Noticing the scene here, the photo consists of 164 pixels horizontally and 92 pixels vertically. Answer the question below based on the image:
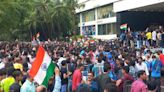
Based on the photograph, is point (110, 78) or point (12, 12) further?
point (12, 12)

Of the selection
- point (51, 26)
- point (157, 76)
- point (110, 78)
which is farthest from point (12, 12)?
point (110, 78)

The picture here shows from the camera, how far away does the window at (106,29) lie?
170 ft

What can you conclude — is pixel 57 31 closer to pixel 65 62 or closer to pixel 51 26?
pixel 51 26

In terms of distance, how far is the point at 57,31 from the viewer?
61406mm

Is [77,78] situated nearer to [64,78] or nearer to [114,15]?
[64,78]

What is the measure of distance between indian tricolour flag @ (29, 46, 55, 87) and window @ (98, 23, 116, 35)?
42416 mm

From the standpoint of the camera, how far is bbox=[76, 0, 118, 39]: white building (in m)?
52.4

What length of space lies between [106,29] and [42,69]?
1802 inches

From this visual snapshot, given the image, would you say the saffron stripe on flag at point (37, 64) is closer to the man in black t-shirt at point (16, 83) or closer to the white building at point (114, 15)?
→ the man in black t-shirt at point (16, 83)

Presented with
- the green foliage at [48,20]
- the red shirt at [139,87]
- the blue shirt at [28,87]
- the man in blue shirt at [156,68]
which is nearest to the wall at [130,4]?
the green foliage at [48,20]

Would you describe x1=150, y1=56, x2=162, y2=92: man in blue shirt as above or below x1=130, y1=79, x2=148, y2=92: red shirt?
below

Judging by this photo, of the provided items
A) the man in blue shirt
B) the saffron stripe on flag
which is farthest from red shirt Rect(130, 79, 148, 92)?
the man in blue shirt

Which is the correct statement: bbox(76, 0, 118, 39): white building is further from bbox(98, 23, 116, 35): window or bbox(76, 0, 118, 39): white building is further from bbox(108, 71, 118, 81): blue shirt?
bbox(108, 71, 118, 81): blue shirt

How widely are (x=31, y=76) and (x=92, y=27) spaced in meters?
52.4
